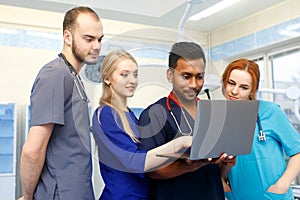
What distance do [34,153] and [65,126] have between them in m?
0.12

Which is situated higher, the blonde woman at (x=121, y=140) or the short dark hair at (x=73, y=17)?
the short dark hair at (x=73, y=17)

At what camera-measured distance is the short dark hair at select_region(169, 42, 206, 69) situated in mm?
938

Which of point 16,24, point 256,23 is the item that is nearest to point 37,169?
point 16,24

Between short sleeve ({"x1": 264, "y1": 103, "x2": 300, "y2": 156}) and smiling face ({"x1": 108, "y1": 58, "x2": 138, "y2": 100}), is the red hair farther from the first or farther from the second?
smiling face ({"x1": 108, "y1": 58, "x2": 138, "y2": 100})

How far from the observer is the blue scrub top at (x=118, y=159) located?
3.22 ft

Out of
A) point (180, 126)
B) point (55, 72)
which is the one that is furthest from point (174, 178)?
point (55, 72)

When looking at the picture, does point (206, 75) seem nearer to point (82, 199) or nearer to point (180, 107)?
point (180, 107)

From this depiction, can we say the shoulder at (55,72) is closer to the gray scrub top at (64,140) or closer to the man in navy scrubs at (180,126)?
the gray scrub top at (64,140)

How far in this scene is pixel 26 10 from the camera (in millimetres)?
Answer: 3680

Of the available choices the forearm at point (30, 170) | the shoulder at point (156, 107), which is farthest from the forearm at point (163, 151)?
the forearm at point (30, 170)

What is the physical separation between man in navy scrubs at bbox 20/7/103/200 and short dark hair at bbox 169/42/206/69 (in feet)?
0.80

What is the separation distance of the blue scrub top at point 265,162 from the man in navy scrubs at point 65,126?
1.91 ft

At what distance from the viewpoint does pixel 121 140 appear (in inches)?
39.0

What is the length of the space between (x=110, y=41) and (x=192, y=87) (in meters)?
0.29
